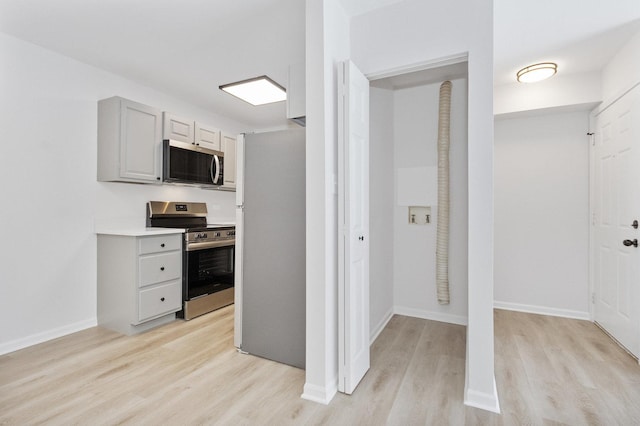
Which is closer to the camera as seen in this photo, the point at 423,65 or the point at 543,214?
the point at 423,65

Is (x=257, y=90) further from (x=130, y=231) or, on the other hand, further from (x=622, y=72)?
(x=622, y=72)

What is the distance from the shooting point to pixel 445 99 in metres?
3.21

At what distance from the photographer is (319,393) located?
190cm

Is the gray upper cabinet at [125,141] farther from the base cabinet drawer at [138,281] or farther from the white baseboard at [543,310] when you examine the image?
the white baseboard at [543,310]

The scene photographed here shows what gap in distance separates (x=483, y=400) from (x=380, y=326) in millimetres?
1311

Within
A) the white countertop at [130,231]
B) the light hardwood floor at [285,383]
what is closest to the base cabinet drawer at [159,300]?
the light hardwood floor at [285,383]

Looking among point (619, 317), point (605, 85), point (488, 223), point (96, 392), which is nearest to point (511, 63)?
point (605, 85)

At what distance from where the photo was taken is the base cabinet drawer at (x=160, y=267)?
115 inches

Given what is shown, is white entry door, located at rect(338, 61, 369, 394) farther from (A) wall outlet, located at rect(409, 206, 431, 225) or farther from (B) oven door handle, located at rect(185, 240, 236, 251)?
(B) oven door handle, located at rect(185, 240, 236, 251)

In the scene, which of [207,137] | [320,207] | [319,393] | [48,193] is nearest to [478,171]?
[320,207]

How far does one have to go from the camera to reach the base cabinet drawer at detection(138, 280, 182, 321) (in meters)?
2.90

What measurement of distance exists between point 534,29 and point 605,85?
119cm

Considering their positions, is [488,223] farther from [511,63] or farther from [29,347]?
[29,347]

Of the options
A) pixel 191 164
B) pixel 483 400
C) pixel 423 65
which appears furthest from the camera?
pixel 191 164
